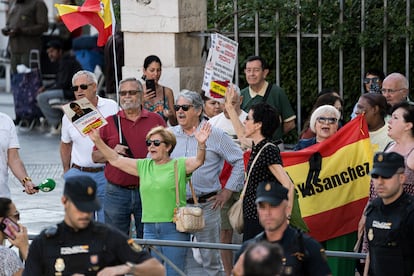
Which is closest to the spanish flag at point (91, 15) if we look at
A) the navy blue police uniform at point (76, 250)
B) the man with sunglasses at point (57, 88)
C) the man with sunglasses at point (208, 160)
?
the man with sunglasses at point (208, 160)

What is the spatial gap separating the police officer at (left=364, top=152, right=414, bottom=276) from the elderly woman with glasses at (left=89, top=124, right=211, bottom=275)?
2.09 metres

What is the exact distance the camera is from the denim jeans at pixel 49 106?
19188 millimetres

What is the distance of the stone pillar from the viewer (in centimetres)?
1350

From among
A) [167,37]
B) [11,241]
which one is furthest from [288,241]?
[167,37]

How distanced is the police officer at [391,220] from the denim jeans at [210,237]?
2.65 metres

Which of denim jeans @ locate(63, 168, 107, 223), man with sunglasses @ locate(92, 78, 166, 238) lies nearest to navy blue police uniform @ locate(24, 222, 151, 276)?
man with sunglasses @ locate(92, 78, 166, 238)

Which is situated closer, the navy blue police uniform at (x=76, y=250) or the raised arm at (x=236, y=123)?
the navy blue police uniform at (x=76, y=250)

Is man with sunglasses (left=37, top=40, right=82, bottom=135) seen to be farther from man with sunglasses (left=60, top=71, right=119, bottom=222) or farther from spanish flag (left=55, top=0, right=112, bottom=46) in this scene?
man with sunglasses (left=60, top=71, right=119, bottom=222)

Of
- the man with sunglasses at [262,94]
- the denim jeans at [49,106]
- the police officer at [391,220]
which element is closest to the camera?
the police officer at [391,220]

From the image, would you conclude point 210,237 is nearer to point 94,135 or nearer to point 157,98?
point 94,135

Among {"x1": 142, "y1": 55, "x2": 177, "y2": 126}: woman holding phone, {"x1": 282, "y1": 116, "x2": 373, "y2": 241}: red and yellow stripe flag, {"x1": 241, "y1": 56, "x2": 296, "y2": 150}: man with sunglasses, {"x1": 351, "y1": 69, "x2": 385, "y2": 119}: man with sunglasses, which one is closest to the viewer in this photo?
Answer: {"x1": 282, "y1": 116, "x2": 373, "y2": 241}: red and yellow stripe flag

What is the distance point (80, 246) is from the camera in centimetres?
685

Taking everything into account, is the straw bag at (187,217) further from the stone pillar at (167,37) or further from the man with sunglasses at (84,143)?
the stone pillar at (167,37)

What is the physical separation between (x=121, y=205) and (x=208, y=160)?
35.4 inches
